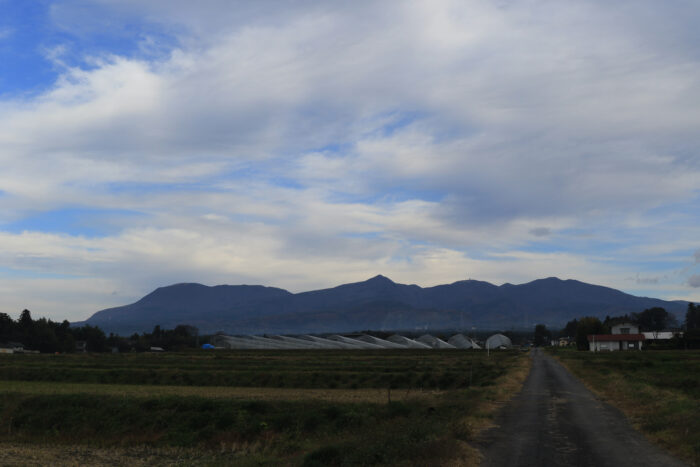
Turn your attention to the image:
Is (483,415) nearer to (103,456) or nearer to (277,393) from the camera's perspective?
(103,456)

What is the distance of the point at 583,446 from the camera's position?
66.3ft

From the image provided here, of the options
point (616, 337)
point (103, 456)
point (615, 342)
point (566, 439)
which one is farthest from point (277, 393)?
point (615, 342)

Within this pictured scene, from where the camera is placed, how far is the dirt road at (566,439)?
17.9m

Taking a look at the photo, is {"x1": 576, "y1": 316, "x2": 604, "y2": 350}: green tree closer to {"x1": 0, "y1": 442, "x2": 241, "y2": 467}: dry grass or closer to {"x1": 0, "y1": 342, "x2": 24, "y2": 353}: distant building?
{"x1": 0, "y1": 442, "x2": 241, "y2": 467}: dry grass

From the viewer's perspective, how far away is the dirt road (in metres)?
17.9

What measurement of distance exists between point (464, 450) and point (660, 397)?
18145mm

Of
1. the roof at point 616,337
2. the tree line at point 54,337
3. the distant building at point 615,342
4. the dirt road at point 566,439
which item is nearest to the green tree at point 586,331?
the distant building at point 615,342

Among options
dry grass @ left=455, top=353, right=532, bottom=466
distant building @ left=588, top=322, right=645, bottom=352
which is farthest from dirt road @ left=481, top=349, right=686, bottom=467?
distant building @ left=588, top=322, right=645, bottom=352

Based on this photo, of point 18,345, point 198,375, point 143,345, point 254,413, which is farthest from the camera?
point 143,345

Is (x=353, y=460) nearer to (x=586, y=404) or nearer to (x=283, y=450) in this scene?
(x=283, y=450)

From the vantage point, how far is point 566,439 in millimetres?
21547

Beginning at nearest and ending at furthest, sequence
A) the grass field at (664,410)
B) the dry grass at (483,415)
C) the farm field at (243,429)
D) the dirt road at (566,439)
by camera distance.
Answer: the dirt road at (566,439) → the dry grass at (483,415) → the farm field at (243,429) → the grass field at (664,410)

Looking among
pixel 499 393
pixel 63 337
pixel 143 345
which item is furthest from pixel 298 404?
pixel 143 345

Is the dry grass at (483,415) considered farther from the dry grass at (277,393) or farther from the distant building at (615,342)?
the distant building at (615,342)
